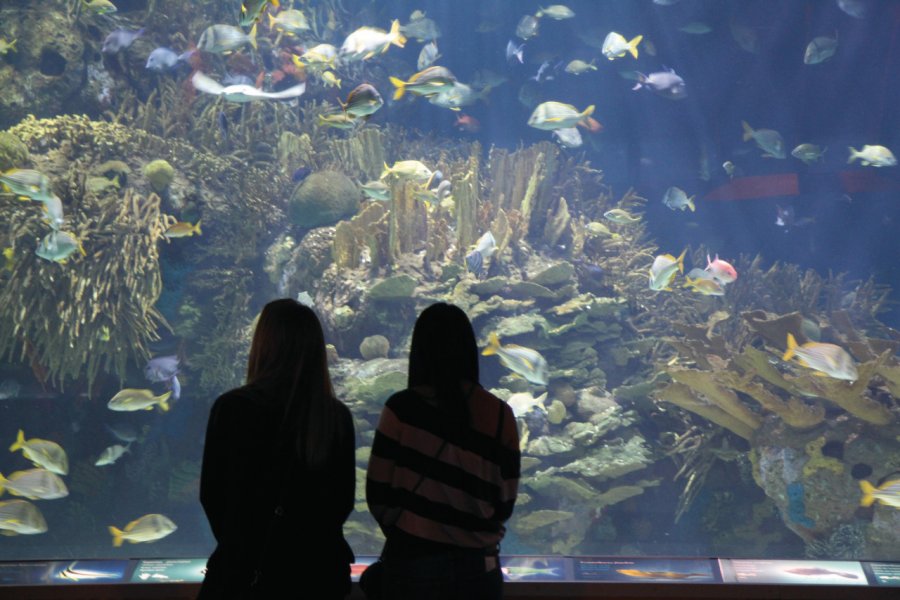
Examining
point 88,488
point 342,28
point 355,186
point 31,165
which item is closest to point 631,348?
point 355,186

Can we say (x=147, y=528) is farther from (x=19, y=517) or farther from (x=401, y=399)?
(x=401, y=399)

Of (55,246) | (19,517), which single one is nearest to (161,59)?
(55,246)

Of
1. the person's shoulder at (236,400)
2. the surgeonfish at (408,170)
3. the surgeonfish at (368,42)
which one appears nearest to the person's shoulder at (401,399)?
the person's shoulder at (236,400)

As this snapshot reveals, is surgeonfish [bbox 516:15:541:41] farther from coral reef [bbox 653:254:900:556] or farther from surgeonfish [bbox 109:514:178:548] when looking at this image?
surgeonfish [bbox 109:514:178:548]

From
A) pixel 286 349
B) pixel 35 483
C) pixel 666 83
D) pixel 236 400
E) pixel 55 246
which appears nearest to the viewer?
pixel 236 400

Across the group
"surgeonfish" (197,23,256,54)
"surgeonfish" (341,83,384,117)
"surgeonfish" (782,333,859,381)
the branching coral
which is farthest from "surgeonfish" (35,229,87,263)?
"surgeonfish" (782,333,859,381)

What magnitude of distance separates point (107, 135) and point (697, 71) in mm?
16740

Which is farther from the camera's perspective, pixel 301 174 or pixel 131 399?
pixel 301 174

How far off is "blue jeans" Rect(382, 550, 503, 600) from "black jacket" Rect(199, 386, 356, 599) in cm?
20

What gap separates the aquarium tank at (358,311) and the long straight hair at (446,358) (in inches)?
136

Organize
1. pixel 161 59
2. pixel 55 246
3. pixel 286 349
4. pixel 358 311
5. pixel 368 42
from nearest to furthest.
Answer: pixel 286 349 < pixel 55 246 < pixel 368 42 < pixel 358 311 < pixel 161 59

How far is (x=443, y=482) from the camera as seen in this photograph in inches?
66.9

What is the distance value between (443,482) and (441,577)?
10.0 inches

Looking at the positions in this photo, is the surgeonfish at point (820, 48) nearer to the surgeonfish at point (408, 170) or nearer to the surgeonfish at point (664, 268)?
the surgeonfish at point (664, 268)
